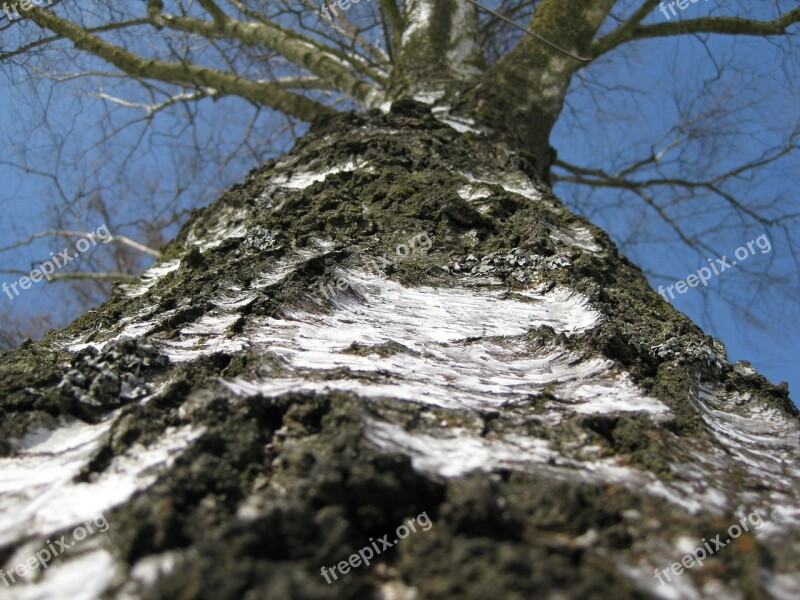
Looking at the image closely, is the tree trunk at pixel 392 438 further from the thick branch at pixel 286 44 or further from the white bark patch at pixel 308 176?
the thick branch at pixel 286 44

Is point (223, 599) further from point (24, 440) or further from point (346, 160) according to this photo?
point (346, 160)

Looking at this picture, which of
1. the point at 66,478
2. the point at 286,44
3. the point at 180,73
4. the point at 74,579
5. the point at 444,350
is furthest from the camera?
the point at 180,73

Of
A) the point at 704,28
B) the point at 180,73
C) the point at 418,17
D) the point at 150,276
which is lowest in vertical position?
the point at 150,276

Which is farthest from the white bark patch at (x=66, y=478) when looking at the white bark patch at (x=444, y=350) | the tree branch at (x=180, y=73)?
the tree branch at (x=180, y=73)

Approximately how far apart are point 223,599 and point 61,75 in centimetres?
545

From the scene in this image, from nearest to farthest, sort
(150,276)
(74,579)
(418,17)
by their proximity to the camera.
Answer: (74,579) < (150,276) < (418,17)

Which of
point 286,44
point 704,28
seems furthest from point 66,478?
point 704,28

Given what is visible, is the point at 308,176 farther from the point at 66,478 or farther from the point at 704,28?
the point at 704,28

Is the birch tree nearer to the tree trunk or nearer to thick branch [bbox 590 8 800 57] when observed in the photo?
the tree trunk

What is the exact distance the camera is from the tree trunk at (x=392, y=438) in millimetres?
642

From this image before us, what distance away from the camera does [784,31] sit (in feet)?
14.3

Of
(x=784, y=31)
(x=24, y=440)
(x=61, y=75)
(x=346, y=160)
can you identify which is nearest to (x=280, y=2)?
(x=61, y=75)

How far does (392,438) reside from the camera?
83cm

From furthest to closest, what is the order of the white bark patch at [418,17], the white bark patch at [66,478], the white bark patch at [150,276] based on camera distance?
the white bark patch at [418,17] → the white bark patch at [150,276] → the white bark patch at [66,478]
